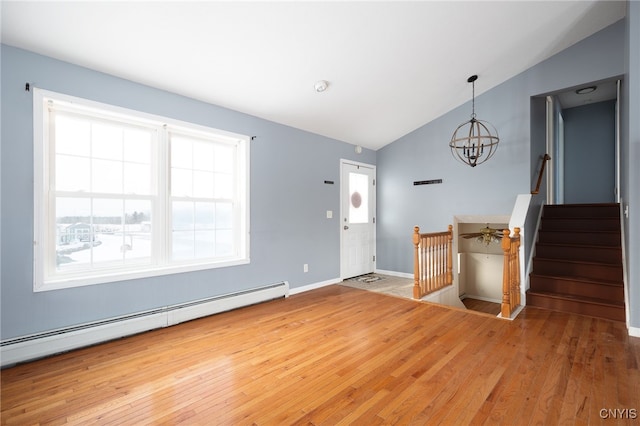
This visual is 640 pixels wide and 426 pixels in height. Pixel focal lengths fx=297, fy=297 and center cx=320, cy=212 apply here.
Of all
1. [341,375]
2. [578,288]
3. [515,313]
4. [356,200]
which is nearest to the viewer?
[341,375]

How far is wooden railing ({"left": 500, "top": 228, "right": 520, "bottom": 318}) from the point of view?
11.2 ft

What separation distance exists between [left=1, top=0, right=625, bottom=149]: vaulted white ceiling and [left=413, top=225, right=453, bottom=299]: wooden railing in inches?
81.8

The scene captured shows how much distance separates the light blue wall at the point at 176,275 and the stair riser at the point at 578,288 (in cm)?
290

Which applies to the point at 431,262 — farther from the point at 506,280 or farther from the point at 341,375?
the point at 341,375

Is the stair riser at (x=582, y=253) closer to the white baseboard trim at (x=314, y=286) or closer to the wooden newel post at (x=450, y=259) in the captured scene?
the wooden newel post at (x=450, y=259)

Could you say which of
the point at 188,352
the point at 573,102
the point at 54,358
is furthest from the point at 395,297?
the point at 573,102

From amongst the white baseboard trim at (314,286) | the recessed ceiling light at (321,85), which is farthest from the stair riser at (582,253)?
the recessed ceiling light at (321,85)

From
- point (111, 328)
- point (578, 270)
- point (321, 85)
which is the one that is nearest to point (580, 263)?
point (578, 270)

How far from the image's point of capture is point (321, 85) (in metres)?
3.56

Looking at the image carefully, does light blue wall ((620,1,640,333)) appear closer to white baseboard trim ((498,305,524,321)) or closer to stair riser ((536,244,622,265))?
white baseboard trim ((498,305,524,321))

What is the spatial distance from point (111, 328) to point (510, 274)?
428 cm

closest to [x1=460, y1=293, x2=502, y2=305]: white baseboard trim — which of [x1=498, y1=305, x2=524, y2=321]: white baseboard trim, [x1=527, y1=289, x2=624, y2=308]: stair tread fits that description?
[x1=527, y1=289, x2=624, y2=308]: stair tread

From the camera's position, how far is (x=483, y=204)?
4750 millimetres

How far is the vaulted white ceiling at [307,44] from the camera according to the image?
234cm
